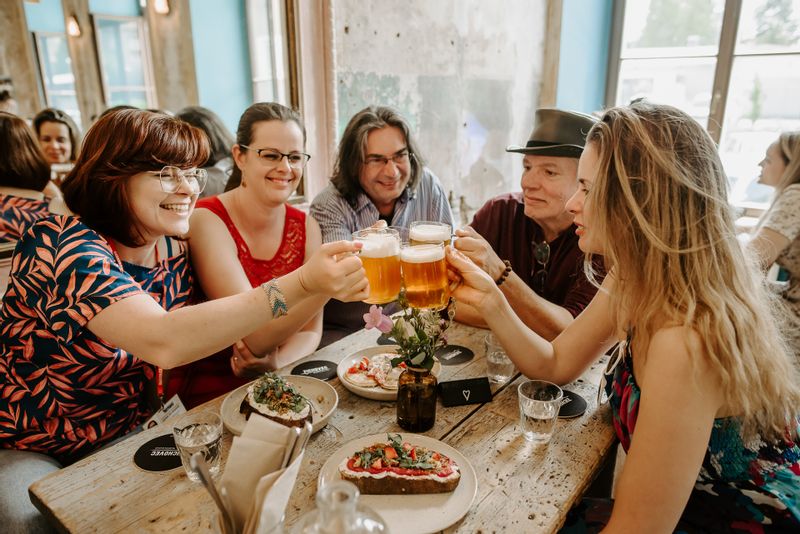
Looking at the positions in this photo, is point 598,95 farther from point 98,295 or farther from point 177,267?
point 98,295

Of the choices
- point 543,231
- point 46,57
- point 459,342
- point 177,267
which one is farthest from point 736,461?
point 46,57

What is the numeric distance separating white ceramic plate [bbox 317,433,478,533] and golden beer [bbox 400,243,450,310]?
1.32 feet

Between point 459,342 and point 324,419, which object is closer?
point 324,419

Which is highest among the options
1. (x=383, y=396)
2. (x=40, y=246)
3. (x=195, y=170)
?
(x=195, y=170)

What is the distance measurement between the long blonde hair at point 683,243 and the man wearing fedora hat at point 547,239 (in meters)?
0.72

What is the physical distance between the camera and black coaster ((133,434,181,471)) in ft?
4.05

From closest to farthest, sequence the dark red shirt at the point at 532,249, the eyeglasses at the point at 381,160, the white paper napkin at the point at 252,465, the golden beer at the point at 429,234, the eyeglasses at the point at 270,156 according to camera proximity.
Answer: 1. the white paper napkin at the point at 252,465
2. the golden beer at the point at 429,234
3. the dark red shirt at the point at 532,249
4. the eyeglasses at the point at 270,156
5. the eyeglasses at the point at 381,160

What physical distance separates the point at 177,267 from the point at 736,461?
186cm

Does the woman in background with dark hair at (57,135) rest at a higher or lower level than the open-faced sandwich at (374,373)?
higher

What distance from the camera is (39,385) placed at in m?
1.58

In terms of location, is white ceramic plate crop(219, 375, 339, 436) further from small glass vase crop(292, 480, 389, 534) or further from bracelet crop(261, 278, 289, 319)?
small glass vase crop(292, 480, 389, 534)

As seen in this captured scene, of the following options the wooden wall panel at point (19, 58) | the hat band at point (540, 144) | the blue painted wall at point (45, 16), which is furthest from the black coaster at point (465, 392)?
the blue painted wall at point (45, 16)

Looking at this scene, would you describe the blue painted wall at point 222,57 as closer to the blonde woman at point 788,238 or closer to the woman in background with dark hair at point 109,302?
the woman in background with dark hair at point 109,302

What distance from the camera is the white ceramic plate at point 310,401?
1371 mm
